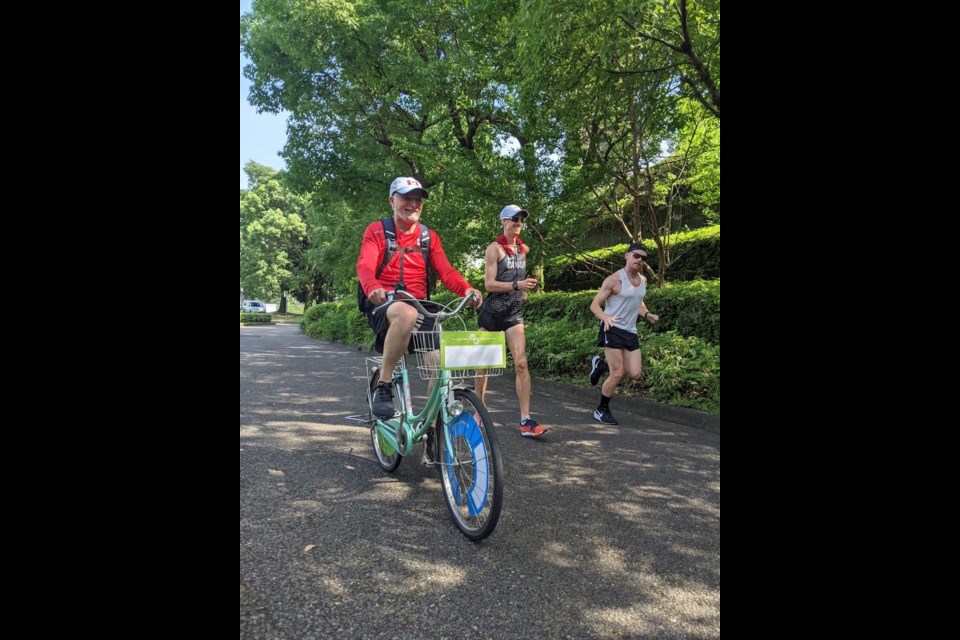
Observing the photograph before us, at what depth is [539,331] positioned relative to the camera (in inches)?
381

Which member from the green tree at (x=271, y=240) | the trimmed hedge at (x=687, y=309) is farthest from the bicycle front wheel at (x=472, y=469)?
the green tree at (x=271, y=240)

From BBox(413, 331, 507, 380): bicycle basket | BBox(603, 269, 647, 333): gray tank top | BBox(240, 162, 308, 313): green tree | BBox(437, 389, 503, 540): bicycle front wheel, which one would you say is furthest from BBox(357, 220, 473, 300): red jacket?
BBox(240, 162, 308, 313): green tree

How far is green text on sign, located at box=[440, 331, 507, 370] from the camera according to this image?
278 cm

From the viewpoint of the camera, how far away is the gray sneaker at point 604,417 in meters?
5.72

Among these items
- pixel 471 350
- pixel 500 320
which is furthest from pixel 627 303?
pixel 471 350

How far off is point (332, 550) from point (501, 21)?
10.2 meters

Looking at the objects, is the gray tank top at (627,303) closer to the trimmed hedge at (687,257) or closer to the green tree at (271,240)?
the trimmed hedge at (687,257)

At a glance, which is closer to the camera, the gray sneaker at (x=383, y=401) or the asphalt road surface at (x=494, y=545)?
the asphalt road surface at (x=494, y=545)

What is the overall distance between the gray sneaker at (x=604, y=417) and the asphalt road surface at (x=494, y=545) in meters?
0.61

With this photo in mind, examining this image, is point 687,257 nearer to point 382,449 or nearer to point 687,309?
point 687,309

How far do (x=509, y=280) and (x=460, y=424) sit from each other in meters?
2.26

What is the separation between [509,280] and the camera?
192 inches
